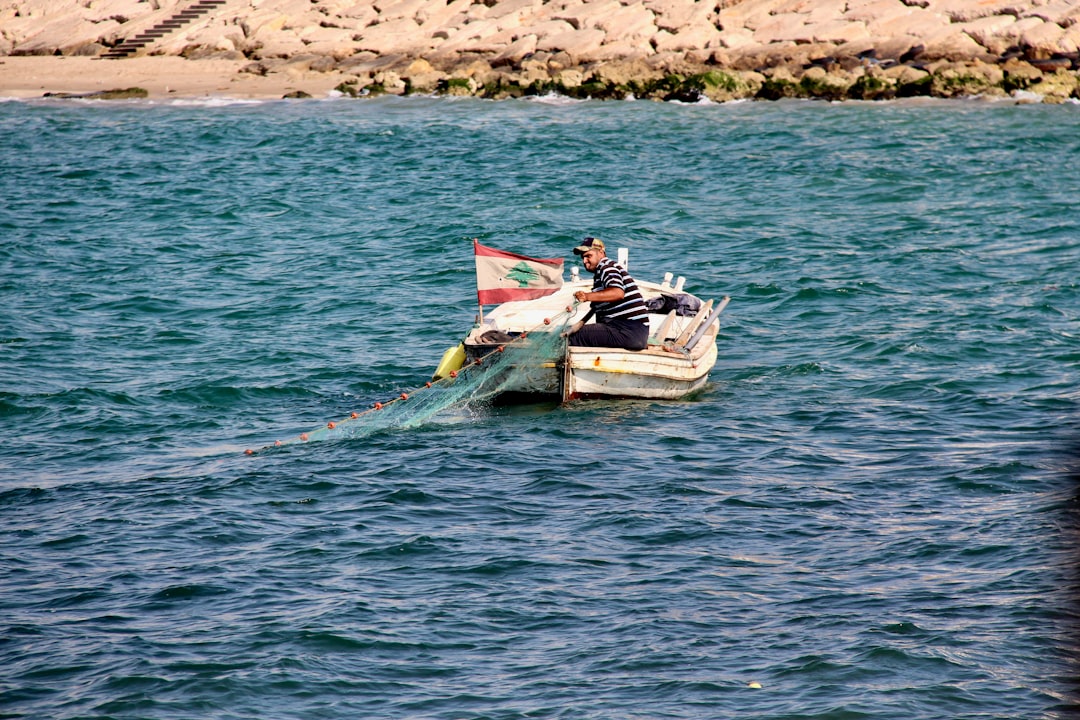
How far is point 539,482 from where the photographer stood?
42.1 ft

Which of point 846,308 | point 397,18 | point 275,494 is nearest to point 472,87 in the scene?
point 397,18

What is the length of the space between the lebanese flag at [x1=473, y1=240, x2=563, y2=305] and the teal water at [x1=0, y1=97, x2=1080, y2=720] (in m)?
1.53

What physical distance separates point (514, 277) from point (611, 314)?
140 cm

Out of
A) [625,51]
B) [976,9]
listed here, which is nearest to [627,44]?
[625,51]

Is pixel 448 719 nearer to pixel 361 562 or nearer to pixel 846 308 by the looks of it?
pixel 361 562

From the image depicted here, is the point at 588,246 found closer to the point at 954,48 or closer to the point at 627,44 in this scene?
the point at 954,48

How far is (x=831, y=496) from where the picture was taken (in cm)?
1234

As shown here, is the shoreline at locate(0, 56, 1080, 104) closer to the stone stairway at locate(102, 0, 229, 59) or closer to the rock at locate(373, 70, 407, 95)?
the rock at locate(373, 70, 407, 95)

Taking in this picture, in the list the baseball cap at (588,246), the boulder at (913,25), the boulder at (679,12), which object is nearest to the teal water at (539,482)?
the baseball cap at (588,246)

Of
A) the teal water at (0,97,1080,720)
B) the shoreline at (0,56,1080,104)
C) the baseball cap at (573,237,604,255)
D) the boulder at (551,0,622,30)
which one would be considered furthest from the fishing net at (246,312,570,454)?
the boulder at (551,0,622,30)

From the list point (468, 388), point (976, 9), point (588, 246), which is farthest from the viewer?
point (976, 9)

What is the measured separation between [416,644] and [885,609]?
12.4 ft

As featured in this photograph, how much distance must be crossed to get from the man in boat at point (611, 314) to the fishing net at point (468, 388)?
1.28 ft

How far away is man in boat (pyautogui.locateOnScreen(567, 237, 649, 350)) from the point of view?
14.9m
